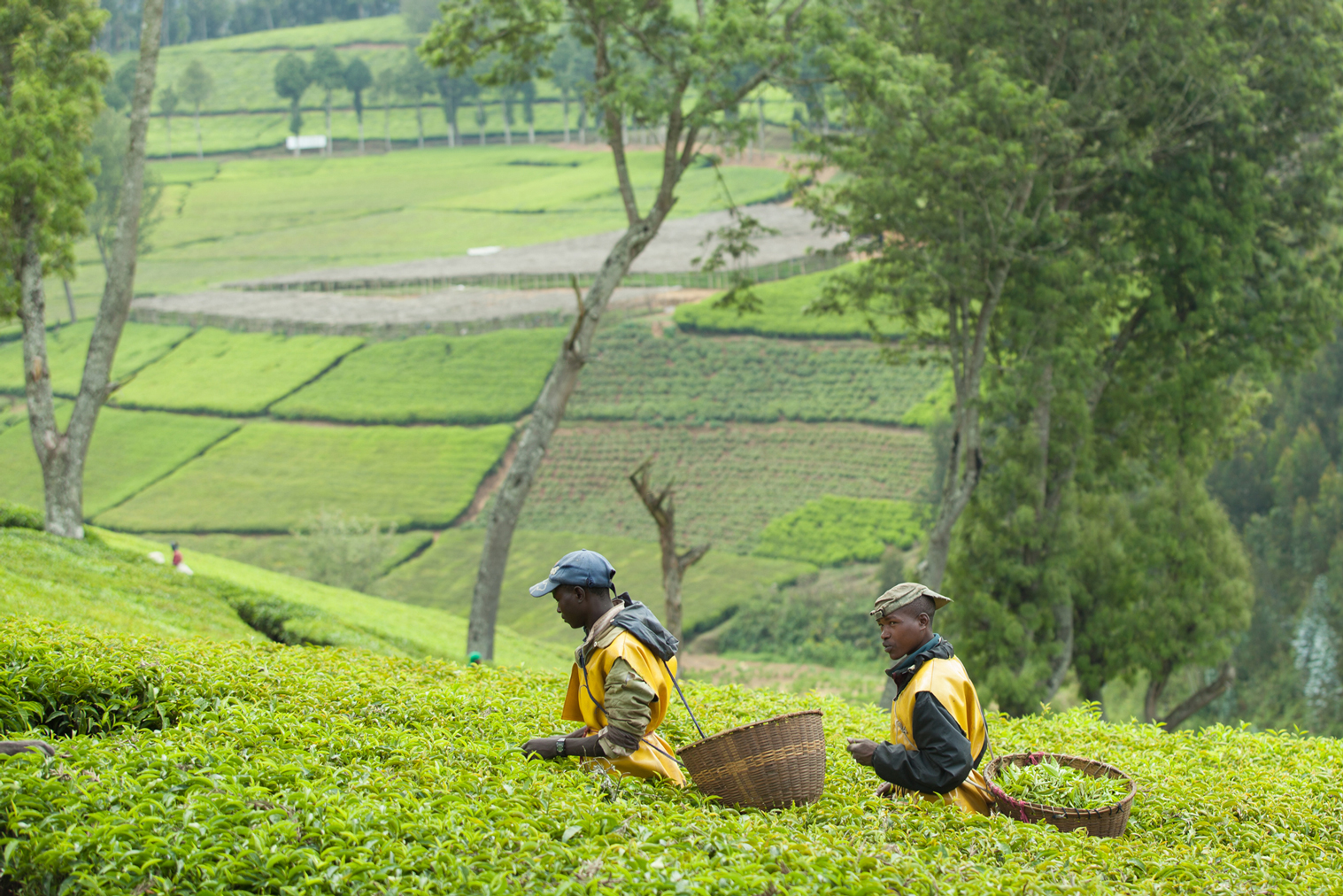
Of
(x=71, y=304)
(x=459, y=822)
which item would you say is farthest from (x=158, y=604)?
(x=71, y=304)

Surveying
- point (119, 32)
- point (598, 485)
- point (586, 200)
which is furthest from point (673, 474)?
point (119, 32)

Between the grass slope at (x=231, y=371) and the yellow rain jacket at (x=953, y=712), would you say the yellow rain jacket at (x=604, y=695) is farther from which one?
the grass slope at (x=231, y=371)

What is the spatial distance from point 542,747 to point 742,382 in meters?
56.0

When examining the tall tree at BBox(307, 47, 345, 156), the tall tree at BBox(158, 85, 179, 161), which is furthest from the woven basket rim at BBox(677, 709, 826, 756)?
the tall tree at BBox(158, 85, 179, 161)

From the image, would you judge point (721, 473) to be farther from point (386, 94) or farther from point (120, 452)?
point (386, 94)

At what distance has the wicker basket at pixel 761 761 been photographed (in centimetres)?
469

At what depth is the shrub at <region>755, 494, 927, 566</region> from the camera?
157ft

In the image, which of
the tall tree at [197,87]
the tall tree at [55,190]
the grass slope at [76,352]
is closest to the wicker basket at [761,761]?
the tall tree at [55,190]

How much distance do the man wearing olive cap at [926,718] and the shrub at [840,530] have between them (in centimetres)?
4260

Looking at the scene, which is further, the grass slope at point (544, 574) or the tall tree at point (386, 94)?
the tall tree at point (386, 94)

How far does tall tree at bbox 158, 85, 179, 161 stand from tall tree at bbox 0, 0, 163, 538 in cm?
10598

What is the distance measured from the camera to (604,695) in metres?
4.90

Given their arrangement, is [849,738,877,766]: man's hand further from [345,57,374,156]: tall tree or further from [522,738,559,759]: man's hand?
[345,57,374,156]: tall tree

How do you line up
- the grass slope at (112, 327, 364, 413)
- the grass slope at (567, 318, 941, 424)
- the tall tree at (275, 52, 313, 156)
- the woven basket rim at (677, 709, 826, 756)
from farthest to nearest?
the tall tree at (275, 52, 313, 156)
the grass slope at (112, 327, 364, 413)
the grass slope at (567, 318, 941, 424)
the woven basket rim at (677, 709, 826, 756)
